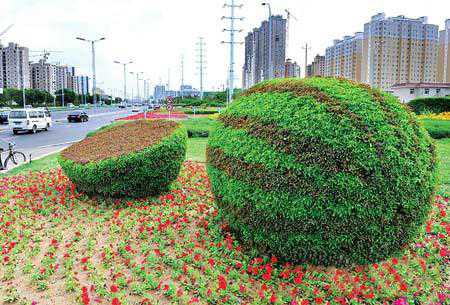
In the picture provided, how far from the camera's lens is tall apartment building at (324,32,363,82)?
45500mm

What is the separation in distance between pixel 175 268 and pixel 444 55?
5664 centimetres

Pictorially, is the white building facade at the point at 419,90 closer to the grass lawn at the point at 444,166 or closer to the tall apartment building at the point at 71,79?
the grass lawn at the point at 444,166

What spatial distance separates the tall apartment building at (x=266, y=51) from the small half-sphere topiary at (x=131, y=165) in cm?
2432

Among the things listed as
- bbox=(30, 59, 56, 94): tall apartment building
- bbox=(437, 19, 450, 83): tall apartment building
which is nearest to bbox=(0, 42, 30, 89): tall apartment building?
bbox=(30, 59, 56, 94): tall apartment building

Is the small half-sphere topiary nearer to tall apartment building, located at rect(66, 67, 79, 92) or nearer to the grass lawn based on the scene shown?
Result: the grass lawn

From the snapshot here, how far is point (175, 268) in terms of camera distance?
4672 millimetres

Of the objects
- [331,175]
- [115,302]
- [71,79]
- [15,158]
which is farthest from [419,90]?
[71,79]

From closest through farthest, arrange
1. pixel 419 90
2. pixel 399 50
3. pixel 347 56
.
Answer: pixel 419 90, pixel 347 56, pixel 399 50

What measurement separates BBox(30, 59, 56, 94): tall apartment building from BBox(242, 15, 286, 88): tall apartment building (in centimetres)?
5673

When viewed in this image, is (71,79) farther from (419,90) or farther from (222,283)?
(222,283)

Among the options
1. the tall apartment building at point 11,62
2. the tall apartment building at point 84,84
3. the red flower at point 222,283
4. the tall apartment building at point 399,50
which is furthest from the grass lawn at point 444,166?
the tall apartment building at point 84,84

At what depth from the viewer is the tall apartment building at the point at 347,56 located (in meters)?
45.5

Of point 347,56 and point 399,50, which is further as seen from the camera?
point 399,50

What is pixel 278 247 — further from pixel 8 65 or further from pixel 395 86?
pixel 8 65
